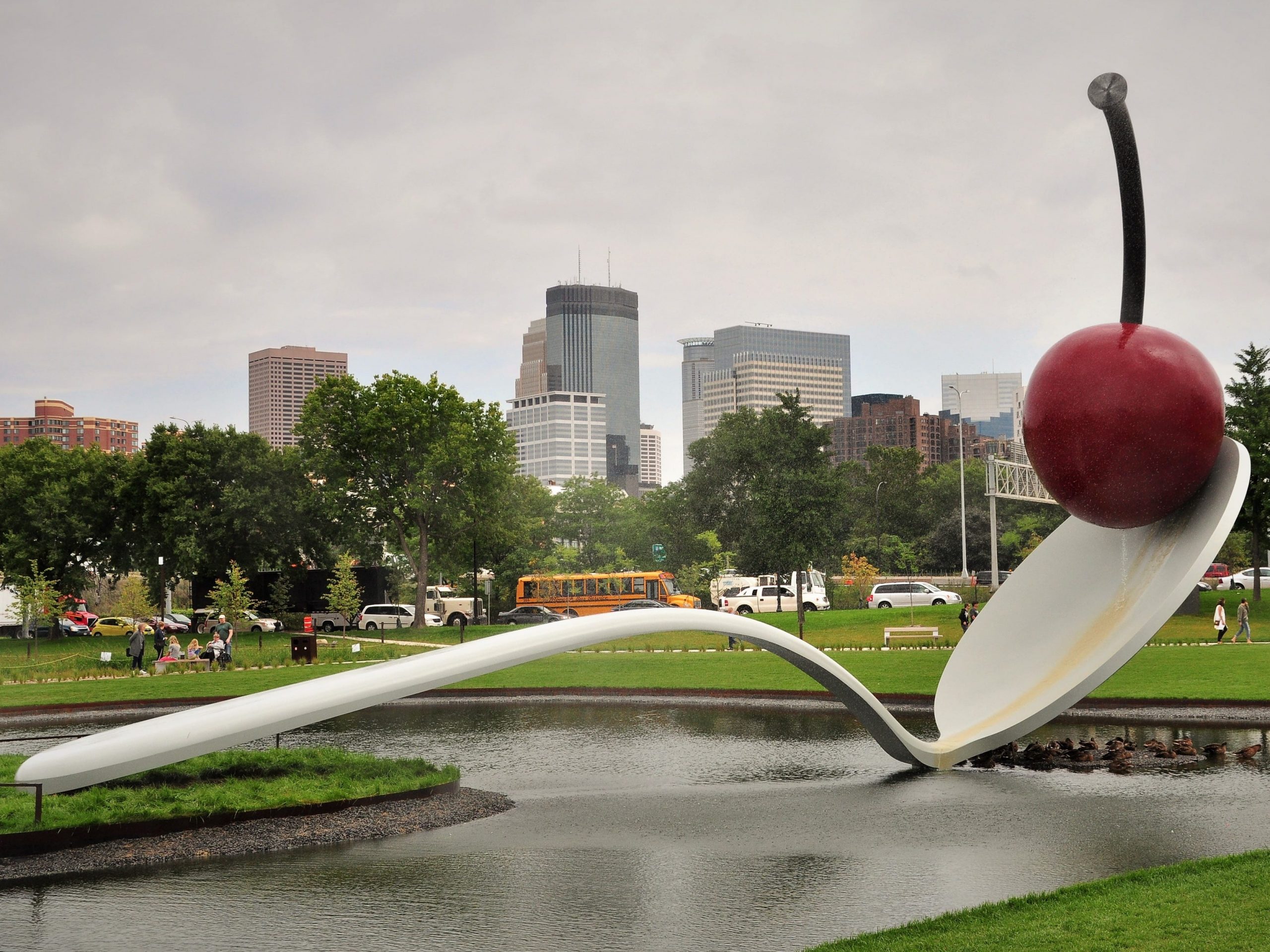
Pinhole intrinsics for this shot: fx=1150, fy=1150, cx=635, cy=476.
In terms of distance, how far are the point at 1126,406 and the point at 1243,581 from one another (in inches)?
2034

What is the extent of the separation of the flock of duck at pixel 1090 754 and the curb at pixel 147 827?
309 inches

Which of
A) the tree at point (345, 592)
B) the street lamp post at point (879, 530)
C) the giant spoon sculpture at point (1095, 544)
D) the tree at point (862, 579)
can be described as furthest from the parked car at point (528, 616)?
the street lamp post at point (879, 530)

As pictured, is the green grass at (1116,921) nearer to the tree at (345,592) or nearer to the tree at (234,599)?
the tree at (234,599)

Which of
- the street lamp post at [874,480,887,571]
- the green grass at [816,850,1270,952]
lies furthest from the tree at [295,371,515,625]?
the street lamp post at [874,480,887,571]

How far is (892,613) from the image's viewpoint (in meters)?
43.3

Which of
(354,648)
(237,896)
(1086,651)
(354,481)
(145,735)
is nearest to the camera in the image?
(237,896)

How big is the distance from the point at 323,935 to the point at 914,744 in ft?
28.6

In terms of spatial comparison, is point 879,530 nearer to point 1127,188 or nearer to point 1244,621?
point 1244,621

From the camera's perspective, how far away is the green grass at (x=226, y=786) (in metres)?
11.7

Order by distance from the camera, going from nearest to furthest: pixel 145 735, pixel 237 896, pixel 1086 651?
pixel 237 896 → pixel 145 735 → pixel 1086 651

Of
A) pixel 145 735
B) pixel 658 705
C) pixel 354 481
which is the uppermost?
pixel 354 481

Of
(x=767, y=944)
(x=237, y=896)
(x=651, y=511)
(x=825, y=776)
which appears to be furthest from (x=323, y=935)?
(x=651, y=511)

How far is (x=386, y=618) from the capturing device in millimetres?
51656

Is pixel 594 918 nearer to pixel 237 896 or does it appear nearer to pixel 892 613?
pixel 237 896
